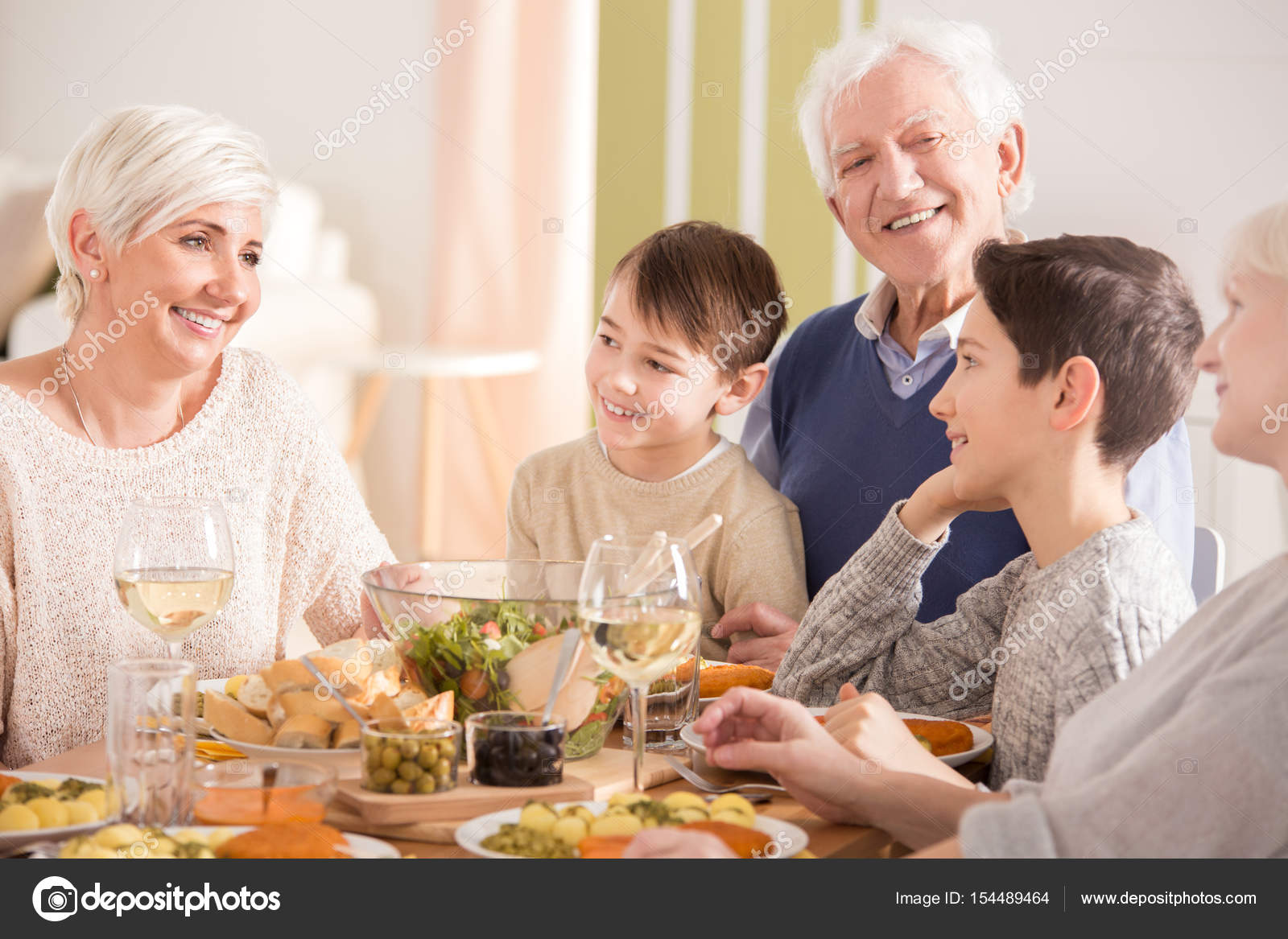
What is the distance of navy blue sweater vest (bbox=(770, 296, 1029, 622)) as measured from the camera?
1.79 meters

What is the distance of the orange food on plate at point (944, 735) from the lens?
112cm

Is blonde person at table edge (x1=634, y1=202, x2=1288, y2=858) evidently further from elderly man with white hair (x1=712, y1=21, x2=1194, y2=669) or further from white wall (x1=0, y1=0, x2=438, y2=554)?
white wall (x1=0, y1=0, x2=438, y2=554)

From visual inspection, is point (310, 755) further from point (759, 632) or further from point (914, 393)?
point (914, 393)

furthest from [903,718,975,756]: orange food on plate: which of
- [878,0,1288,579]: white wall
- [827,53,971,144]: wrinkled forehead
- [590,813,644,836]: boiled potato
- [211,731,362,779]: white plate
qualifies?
[878,0,1288,579]: white wall

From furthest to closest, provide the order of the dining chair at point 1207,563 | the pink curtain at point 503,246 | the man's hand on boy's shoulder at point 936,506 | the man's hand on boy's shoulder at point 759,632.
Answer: the pink curtain at point 503,246 → the dining chair at point 1207,563 → the man's hand on boy's shoulder at point 759,632 → the man's hand on boy's shoulder at point 936,506

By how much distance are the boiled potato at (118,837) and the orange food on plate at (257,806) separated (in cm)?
8

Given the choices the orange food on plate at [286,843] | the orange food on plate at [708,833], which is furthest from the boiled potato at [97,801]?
the orange food on plate at [708,833]

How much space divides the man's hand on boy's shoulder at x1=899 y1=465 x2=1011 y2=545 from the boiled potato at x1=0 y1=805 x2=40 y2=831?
919 millimetres

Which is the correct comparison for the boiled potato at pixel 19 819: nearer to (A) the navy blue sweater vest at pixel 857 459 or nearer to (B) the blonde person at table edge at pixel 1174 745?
(B) the blonde person at table edge at pixel 1174 745

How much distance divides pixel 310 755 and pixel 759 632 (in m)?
0.78

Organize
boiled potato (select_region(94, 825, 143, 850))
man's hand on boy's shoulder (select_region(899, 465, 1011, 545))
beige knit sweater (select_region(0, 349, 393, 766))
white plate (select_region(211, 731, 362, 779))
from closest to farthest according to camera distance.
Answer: boiled potato (select_region(94, 825, 143, 850)) → white plate (select_region(211, 731, 362, 779)) → man's hand on boy's shoulder (select_region(899, 465, 1011, 545)) → beige knit sweater (select_region(0, 349, 393, 766))

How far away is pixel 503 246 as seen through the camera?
454cm
